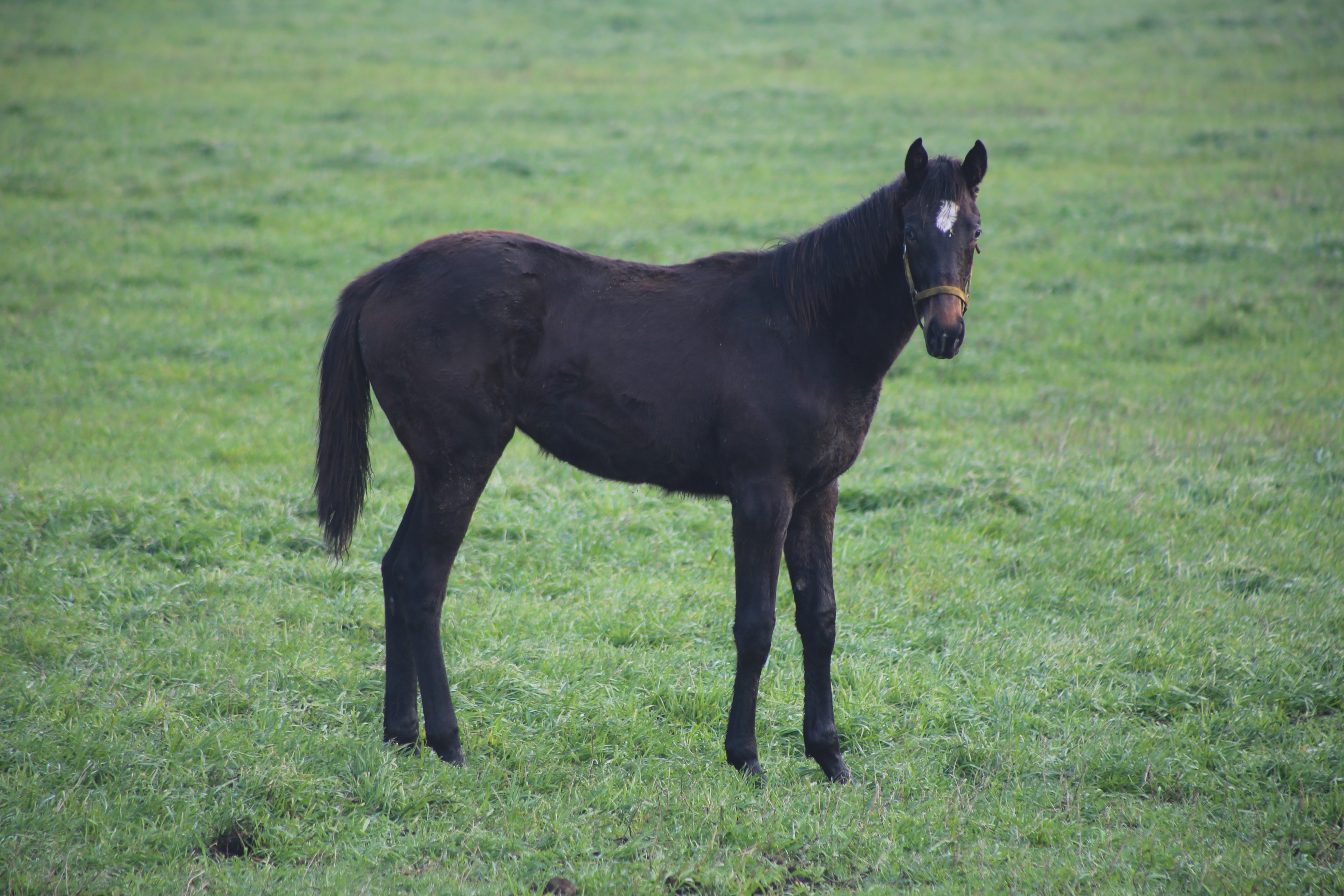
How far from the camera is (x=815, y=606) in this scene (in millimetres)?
4848

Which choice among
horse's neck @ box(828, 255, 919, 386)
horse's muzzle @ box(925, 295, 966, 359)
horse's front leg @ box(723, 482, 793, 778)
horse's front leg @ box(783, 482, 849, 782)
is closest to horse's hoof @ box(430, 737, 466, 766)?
horse's front leg @ box(723, 482, 793, 778)

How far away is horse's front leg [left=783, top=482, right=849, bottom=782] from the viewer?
4793 mm

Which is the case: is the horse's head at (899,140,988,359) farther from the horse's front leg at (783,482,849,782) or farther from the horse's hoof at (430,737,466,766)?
the horse's hoof at (430,737,466,766)

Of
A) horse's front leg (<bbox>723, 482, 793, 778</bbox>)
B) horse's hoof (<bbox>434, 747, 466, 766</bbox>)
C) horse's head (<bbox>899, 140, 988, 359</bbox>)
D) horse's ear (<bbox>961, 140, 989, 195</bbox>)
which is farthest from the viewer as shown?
horse's hoof (<bbox>434, 747, 466, 766</bbox>)

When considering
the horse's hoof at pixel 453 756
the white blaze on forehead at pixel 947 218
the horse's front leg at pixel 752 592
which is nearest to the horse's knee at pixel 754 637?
the horse's front leg at pixel 752 592

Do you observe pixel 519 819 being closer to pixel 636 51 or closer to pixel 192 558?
pixel 192 558

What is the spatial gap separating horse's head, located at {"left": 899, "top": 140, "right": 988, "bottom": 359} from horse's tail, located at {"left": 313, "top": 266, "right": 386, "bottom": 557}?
2.32 m

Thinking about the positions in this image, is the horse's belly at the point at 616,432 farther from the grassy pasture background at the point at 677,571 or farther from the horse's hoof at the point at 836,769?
the horse's hoof at the point at 836,769

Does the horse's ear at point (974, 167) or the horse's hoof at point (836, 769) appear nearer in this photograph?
the horse's ear at point (974, 167)

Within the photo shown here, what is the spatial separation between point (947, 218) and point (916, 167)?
0.26 metres

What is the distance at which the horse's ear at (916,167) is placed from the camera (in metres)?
4.36

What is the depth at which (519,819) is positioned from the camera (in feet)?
13.9

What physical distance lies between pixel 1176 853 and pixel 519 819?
2467mm

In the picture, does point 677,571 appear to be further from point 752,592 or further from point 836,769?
point 836,769
